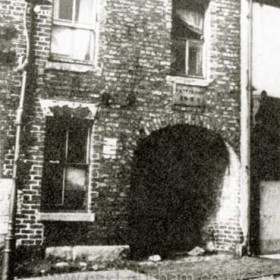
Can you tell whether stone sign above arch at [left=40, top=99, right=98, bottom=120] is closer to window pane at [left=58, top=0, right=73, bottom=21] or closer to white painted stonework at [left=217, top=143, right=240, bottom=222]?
window pane at [left=58, top=0, right=73, bottom=21]

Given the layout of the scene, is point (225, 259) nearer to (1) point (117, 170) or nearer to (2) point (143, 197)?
(2) point (143, 197)

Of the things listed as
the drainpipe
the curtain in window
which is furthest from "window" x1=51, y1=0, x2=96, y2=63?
the drainpipe

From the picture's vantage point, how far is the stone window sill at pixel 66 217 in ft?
31.3

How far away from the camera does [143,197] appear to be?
11.2m

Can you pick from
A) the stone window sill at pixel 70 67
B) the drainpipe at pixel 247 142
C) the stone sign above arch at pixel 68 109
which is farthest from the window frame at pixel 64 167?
the drainpipe at pixel 247 142

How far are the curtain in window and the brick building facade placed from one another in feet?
0.09

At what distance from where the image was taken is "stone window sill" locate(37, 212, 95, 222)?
31.3ft

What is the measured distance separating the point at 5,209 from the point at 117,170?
2401mm

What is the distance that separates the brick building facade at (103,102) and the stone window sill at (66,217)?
0.06ft

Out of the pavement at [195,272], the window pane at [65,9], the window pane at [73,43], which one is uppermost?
the window pane at [65,9]

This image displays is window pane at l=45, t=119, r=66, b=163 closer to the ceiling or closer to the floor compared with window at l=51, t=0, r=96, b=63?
closer to the floor

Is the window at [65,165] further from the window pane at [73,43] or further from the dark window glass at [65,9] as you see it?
the dark window glass at [65,9]

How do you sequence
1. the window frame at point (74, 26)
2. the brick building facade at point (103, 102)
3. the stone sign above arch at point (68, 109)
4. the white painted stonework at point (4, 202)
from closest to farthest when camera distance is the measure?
the white painted stonework at point (4, 202), the brick building facade at point (103, 102), the stone sign above arch at point (68, 109), the window frame at point (74, 26)

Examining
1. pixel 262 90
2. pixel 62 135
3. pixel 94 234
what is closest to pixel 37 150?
pixel 62 135
